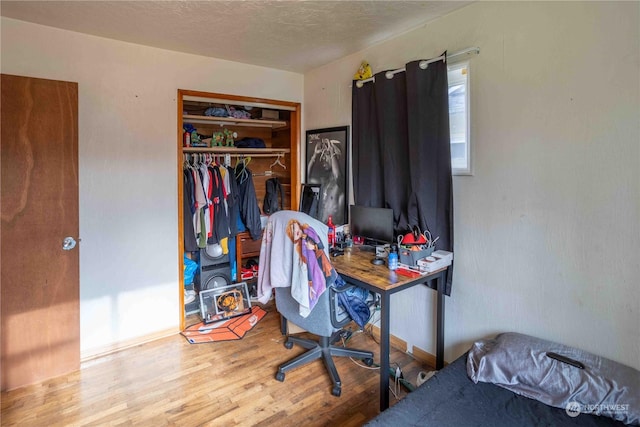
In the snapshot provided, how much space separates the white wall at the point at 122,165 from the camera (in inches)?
97.5

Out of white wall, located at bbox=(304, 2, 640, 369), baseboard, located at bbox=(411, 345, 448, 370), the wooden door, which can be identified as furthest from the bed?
the wooden door

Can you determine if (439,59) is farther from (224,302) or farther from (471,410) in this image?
(224,302)

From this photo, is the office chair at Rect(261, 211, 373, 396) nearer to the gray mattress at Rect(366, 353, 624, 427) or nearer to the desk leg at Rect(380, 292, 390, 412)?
the desk leg at Rect(380, 292, 390, 412)

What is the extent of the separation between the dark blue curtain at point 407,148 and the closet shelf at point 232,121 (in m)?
1.29

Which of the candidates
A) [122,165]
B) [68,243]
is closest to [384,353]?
[68,243]

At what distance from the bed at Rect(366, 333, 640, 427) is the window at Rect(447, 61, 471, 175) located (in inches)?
43.5

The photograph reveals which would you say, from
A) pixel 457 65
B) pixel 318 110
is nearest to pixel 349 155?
pixel 318 110

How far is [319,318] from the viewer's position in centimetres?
222

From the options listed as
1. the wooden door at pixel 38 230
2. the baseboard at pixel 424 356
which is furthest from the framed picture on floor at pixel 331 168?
the wooden door at pixel 38 230

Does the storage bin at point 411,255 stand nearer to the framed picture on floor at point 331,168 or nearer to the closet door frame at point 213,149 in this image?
the framed picture on floor at point 331,168

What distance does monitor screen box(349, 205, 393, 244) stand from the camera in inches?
99.2

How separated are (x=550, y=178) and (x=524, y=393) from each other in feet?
3.55

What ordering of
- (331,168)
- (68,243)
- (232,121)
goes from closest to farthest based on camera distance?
(68,243) → (331,168) → (232,121)

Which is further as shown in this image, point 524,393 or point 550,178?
point 550,178
